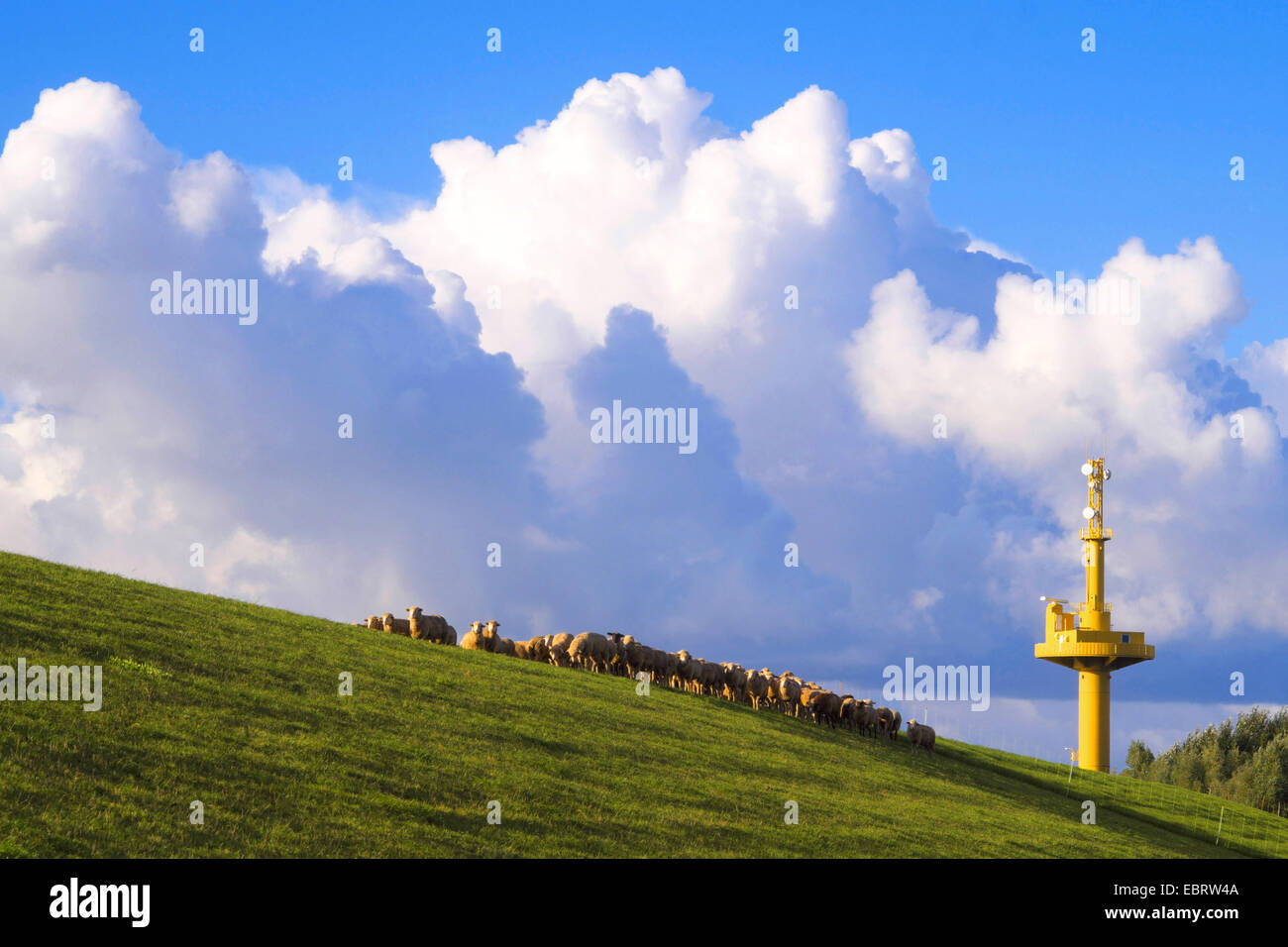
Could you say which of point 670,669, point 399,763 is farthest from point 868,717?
point 399,763

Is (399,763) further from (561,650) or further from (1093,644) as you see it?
(1093,644)

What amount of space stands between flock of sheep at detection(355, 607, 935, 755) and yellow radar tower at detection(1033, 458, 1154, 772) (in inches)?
1772

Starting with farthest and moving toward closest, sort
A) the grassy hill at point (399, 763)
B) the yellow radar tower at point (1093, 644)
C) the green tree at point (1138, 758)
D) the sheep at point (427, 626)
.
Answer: the green tree at point (1138, 758) < the yellow radar tower at point (1093, 644) < the sheep at point (427, 626) < the grassy hill at point (399, 763)

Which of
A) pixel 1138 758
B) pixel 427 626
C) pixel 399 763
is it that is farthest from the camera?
pixel 1138 758

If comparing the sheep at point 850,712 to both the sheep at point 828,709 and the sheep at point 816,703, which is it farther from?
the sheep at point 816,703

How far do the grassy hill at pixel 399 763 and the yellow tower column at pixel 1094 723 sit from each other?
149 feet

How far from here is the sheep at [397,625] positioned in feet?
166

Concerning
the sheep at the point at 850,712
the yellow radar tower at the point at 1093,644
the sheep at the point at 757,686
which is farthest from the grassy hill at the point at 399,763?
the yellow radar tower at the point at 1093,644

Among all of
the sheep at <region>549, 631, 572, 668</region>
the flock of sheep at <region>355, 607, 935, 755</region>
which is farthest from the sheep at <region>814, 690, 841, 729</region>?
the sheep at <region>549, 631, 572, 668</region>

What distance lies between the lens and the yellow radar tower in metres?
92.8

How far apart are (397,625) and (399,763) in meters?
24.0

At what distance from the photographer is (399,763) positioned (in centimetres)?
2739

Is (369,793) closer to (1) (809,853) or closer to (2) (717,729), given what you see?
(1) (809,853)

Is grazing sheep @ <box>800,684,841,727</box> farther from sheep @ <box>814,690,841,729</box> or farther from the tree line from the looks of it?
the tree line
